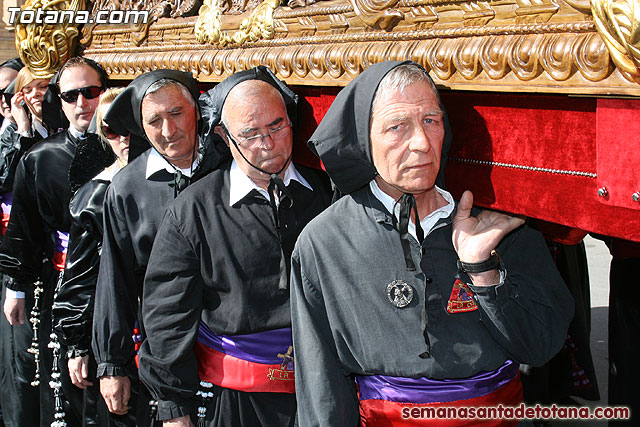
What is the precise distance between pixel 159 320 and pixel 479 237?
110cm

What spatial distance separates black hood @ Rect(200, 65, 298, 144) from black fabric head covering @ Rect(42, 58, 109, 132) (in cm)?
146

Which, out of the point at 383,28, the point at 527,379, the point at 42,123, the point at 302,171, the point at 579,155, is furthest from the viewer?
the point at 42,123

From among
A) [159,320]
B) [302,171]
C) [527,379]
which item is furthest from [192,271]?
[527,379]

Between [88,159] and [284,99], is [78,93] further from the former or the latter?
[284,99]

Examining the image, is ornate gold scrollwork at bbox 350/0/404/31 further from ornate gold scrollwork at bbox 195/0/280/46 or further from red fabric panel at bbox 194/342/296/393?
red fabric panel at bbox 194/342/296/393

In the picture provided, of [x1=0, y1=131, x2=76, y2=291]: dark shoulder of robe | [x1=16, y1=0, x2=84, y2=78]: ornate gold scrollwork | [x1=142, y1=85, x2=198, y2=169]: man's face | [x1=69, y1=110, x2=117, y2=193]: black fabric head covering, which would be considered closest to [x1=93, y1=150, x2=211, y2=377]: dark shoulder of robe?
[x1=142, y1=85, x2=198, y2=169]: man's face

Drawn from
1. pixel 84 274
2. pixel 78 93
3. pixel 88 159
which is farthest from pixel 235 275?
pixel 78 93

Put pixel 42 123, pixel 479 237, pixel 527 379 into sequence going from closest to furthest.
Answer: pixel 479 237, pixel 527 379, pixel 42 123

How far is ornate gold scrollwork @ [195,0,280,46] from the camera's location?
8.08ft

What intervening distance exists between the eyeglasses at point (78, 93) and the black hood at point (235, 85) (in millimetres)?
1335

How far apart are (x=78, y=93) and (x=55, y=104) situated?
445 millimetres

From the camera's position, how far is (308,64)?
2.21 meters

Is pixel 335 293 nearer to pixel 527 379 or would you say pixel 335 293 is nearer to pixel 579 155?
pixel 579 155

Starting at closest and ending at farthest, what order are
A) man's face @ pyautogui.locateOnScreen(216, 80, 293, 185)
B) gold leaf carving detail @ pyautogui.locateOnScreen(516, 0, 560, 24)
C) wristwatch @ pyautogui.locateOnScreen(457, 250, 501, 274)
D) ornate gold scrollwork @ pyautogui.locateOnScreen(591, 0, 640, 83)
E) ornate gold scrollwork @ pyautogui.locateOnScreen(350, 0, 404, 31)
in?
ornate gold scrollwork @ pyautogui.locateOnScreen(591, 0, 640, 83)
gold leaf carving detail @ pyautogui.locateOnScreen(516, 0, 560, 24)
wristwatch @ pyautogui.locateOnScreen(457, 250, 501, 274)
ornate gold scrollwork @ pyautogui.locateOnScreen(350, 0, 404, 31)
man's face @ pyautogui.locateOnScreen(216, 80, 293, 185)
